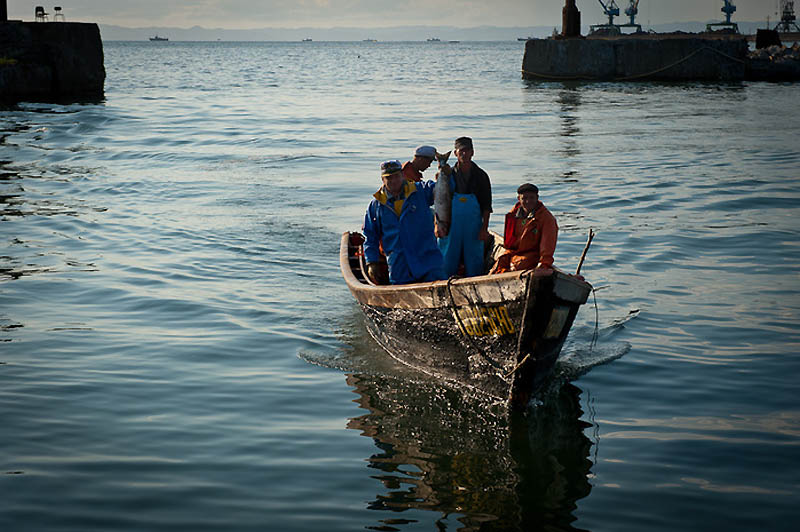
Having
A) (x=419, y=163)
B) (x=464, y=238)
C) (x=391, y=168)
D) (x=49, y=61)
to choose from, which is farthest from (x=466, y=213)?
(x=49, y=61)

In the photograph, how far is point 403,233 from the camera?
8.16 m

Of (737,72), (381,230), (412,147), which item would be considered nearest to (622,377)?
(381,230)

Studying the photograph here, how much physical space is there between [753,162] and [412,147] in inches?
405

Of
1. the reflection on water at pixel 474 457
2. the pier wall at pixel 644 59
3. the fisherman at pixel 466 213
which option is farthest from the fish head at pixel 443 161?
the pier wall at pixel 644 59

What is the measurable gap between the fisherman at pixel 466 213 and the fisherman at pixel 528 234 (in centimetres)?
96

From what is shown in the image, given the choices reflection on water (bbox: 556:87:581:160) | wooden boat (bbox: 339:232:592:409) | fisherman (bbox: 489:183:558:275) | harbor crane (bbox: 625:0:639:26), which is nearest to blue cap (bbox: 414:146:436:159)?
fisherman (bbox: 489:183:558:275)

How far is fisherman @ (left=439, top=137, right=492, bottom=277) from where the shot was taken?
8453 millimetres

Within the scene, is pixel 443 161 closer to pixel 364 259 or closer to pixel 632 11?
pixel 364 259

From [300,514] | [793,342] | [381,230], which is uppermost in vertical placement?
[381,230]

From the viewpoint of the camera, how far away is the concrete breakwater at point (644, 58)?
48.3 m

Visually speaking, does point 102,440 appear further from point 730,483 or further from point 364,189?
point 364,189

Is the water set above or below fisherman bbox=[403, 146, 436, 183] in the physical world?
below

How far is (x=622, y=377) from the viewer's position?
302 inches

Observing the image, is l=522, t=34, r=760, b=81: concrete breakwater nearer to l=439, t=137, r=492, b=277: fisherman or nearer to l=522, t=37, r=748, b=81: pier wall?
l=522, t=37, r=748, b=81: pier wall
